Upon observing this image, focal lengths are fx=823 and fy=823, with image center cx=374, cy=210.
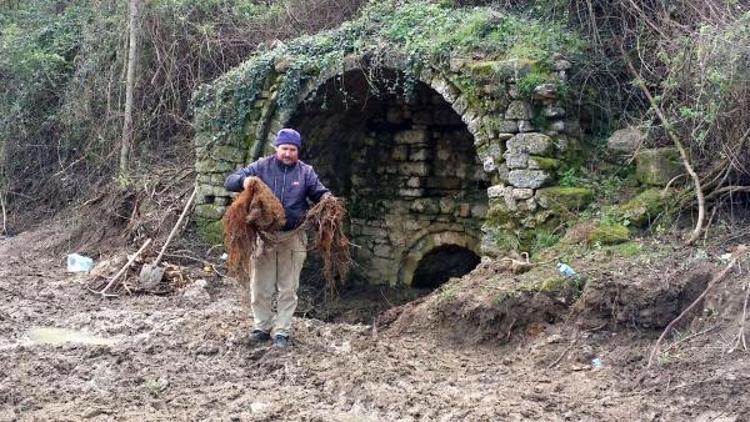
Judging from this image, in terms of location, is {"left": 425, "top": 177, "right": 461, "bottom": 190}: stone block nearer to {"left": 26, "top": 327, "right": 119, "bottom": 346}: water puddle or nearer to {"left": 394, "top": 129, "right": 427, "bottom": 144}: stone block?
{"left": 394, "top": 129, "right": 427, "bottom": 144}: stone block

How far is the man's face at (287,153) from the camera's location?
19.6 ft

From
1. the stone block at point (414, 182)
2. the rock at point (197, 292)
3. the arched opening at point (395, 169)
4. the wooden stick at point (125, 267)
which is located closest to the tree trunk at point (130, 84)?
the wooden stick at point (125, 267)

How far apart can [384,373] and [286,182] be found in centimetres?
156

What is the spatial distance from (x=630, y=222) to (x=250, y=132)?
191 inches

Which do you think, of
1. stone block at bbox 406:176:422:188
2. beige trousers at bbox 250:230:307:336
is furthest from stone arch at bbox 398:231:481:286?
beige trousers at bbox 250:230:307:336

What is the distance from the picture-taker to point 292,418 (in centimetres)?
476

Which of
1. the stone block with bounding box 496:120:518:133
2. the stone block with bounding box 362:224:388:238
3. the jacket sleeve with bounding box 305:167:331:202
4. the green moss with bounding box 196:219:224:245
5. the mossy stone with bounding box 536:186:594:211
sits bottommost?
the stone block with bounding box 362:224:388:238

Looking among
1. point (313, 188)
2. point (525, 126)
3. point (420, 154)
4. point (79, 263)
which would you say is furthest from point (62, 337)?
point (420, 154)

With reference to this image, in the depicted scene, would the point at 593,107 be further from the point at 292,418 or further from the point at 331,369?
the point at 292,418

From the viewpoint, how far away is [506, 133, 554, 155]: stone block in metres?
7.89

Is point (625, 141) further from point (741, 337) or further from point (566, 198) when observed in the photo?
point (741, 337)

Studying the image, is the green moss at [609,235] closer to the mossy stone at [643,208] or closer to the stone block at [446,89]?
the mossy stone at [643,208]

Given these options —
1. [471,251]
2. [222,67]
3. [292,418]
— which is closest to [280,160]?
[292,418]

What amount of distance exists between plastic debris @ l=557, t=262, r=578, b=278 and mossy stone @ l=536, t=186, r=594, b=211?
1.25 meters
